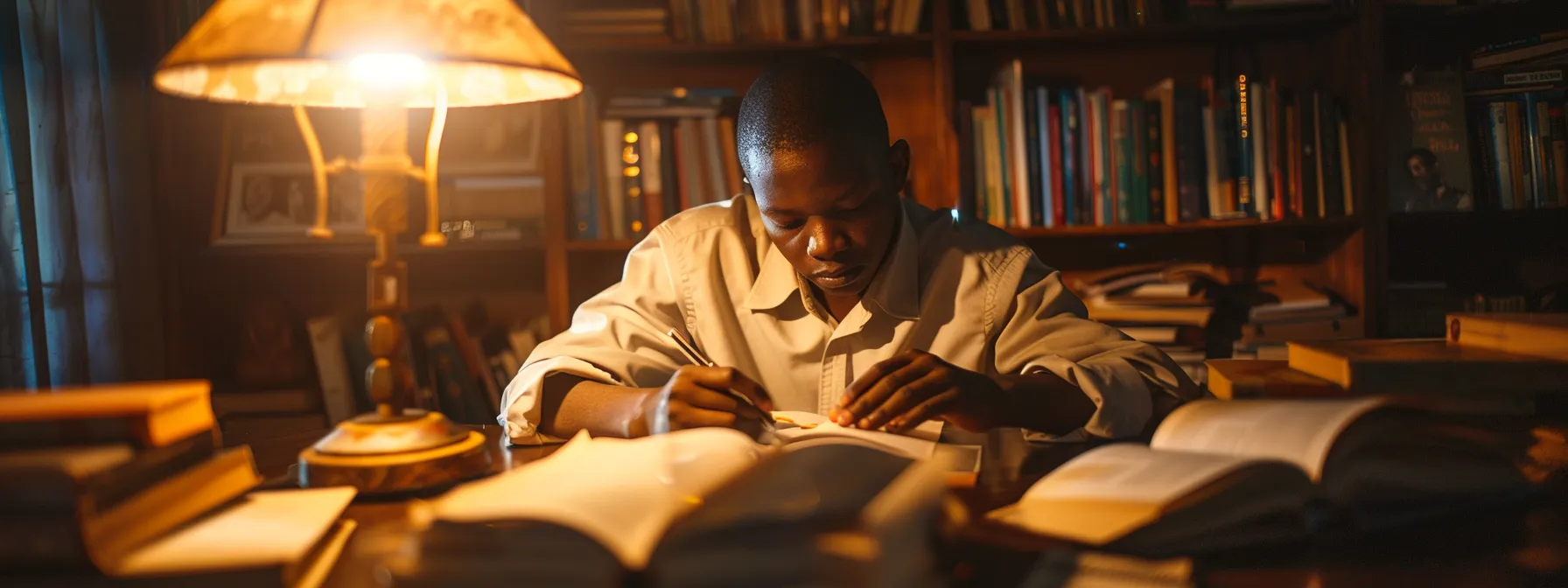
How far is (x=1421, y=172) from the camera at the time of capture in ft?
6.41

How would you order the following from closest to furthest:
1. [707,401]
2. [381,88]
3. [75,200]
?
1. [381,88]
2. [707,401]
3. [75,200]

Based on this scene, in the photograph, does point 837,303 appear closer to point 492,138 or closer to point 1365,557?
point 1365,557

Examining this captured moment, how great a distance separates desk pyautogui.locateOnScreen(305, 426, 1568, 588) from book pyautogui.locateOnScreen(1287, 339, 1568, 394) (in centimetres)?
16

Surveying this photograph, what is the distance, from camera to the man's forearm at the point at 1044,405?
3.17 ft

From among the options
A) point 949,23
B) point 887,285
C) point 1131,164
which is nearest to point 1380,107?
point 1131,164

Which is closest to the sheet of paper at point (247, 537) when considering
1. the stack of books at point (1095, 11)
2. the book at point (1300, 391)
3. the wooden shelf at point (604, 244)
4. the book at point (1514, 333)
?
the book at point (1300, 391)

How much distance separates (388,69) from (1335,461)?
816 millimetres

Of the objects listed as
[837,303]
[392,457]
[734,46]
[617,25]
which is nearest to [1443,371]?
[837,303]

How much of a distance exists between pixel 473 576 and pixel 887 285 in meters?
0.95

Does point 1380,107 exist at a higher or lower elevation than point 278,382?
higher

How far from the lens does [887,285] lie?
52.6 inches

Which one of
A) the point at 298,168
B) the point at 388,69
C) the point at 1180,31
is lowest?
the point at 388,69

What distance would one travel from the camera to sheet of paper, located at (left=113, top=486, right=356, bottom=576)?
49cm

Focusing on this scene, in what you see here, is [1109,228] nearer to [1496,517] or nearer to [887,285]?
[887,285]
